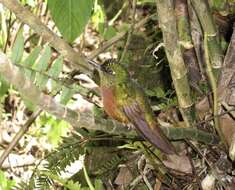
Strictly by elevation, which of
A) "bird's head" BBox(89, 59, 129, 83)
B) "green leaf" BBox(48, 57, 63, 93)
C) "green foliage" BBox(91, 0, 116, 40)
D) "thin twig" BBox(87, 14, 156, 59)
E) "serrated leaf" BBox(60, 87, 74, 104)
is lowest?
"serrated leaf" BBox(60, 87, 74, 104)

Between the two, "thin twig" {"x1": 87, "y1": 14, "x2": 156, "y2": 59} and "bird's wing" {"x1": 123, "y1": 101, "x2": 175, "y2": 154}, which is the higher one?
"thin twig" {"x1": 87, "y1": 14, "x2": 156, "y2": 59}

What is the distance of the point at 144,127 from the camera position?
1.09 metres

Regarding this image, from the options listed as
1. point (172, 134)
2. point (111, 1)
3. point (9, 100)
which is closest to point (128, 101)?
point (172, 134)

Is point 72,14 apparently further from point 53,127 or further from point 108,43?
point 53,127

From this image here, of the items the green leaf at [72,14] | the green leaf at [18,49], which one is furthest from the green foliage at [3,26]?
the green leaf at [18,49]

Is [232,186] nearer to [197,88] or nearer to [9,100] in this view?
[197,88]

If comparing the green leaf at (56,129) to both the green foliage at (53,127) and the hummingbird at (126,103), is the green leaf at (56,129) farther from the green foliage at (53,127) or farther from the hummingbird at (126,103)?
the hummingbird at (126,103)

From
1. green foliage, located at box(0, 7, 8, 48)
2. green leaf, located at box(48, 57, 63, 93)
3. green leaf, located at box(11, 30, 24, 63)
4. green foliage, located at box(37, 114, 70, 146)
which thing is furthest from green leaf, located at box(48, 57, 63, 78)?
green foliage, located at box(37, 114, 70, 146)

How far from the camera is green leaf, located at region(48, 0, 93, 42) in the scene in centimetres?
127

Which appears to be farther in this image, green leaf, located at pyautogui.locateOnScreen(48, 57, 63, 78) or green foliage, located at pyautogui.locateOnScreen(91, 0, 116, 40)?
green foliage, located at pyautogui.locateOnScreen(91, 0, 116, 40)

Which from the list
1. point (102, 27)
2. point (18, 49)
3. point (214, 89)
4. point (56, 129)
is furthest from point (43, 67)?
point (56, 129)

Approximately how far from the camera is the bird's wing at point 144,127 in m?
1.08

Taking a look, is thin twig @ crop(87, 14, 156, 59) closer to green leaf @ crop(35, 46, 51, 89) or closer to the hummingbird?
green leaf @ crop(35, 46, 51, 89)

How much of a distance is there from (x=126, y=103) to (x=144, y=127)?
0.22ft
